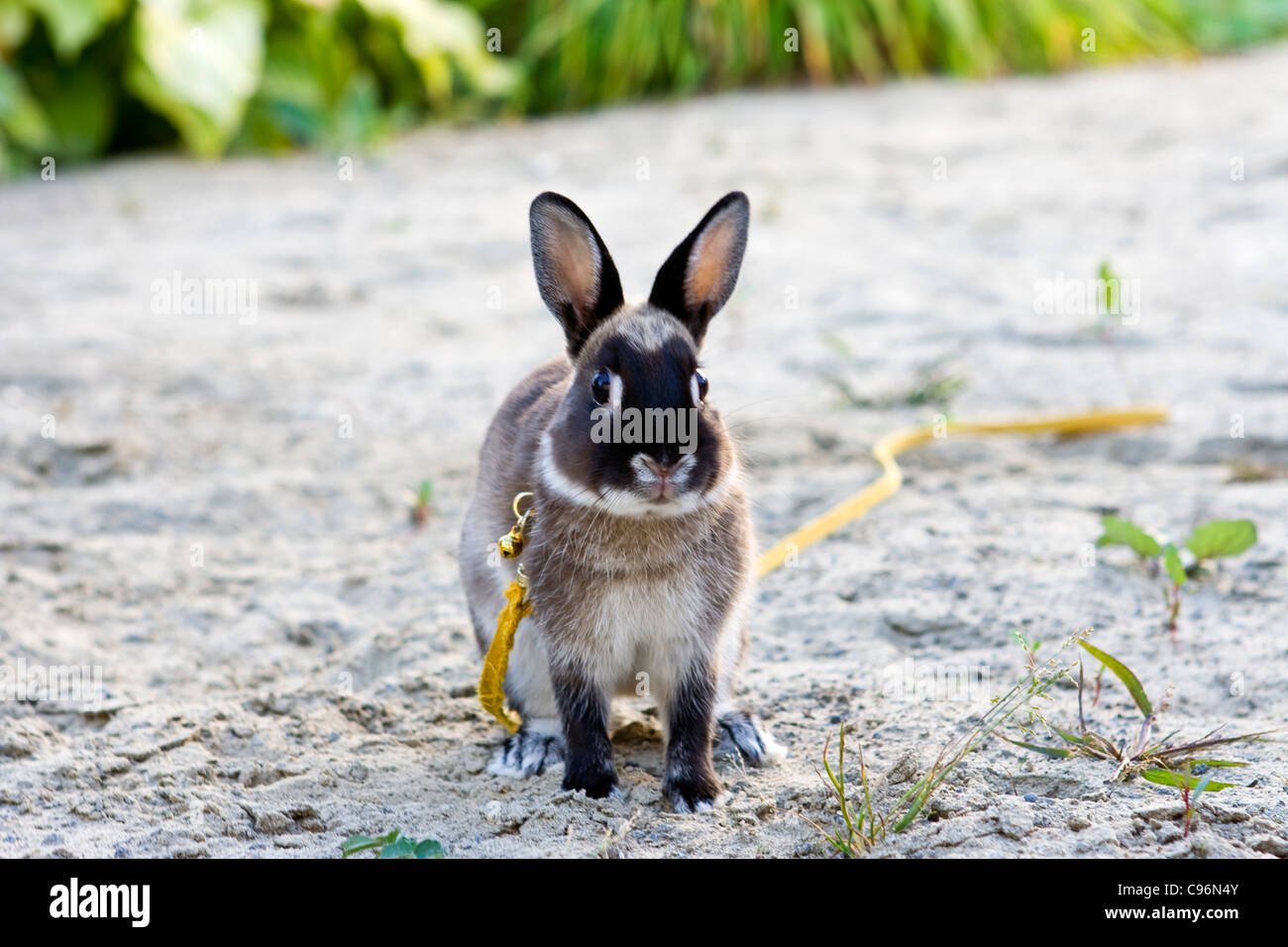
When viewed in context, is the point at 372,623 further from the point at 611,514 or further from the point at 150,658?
the point at 611,514

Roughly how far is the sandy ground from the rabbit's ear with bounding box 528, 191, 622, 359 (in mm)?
1060

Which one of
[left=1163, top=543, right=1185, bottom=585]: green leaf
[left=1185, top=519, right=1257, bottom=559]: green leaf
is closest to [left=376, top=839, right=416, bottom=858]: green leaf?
[left=1163, top=543, right=1185, bottom=585]: green leaf

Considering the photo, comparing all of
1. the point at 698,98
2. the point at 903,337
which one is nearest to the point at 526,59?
the point at 698,98

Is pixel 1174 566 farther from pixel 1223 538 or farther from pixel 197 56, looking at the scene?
pixel 197 56

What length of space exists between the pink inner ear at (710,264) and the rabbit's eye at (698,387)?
24cm

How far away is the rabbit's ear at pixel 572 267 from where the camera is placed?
3092mm

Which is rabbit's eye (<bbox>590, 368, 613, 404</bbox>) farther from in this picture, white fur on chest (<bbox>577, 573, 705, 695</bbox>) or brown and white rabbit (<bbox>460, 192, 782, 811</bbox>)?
white fur on chest (<bbox>577, 573, 705, 695</bbox>)

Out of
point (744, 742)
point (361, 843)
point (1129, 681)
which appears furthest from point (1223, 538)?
point (361, 843)

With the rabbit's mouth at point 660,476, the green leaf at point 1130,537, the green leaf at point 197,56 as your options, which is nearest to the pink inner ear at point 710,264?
the rabbit's mouth at point 660,476

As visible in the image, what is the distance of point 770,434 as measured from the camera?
5457 millimetres

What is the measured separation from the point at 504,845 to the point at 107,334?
454 cm

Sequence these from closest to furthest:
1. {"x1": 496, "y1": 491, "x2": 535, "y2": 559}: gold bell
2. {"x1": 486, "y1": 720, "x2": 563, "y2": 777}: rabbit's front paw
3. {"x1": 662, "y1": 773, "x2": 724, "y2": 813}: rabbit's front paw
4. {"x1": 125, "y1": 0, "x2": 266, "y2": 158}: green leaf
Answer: {"x1": 662, "y1": 773, "x2": 724, "y2": 813}: rabbit's front paw, {"x1": 496, "y1": 491, "x2": 535, "y2": 559}: gold bell, {"x1": 486, "y1": 720, "x2": 563, "y2": 777}: rabbit's front paw, {"x1": 125, "y1": 0, "x2": 266, "y2": 158}: green leaf

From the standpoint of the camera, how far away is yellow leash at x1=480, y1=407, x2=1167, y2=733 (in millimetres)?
3195

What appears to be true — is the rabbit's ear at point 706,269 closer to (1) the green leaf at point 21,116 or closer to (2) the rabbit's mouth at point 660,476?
(2) the rabbit's mouth at point 660,476
